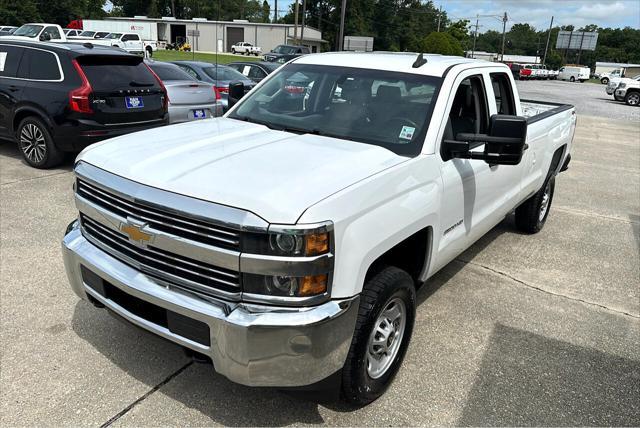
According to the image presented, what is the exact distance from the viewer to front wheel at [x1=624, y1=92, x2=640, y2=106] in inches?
1152

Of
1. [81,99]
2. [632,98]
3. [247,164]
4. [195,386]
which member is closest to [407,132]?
[247,164]

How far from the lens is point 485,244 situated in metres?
5.68

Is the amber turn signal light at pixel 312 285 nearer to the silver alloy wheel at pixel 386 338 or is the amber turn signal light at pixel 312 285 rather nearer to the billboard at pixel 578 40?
the silver alloy wheel at pixel 386 338

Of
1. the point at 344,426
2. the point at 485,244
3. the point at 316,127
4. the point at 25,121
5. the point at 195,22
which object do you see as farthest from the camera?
the point at 195,22

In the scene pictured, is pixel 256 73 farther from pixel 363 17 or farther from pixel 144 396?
pixel 363 17

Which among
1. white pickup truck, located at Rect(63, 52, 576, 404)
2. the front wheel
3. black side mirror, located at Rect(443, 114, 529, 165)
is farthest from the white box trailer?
black side mirror, located at Rect(443, 114, 529, 165)

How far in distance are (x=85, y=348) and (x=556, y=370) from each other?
9.90 feet

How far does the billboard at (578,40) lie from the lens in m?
93.8

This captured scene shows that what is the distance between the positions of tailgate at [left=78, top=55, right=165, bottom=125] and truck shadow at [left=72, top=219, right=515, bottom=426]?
169 inches

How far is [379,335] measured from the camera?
114 inches

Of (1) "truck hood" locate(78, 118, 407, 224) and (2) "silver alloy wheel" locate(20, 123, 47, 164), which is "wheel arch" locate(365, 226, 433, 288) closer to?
(1) "truck hood" locate(78, 118, 407, 224)

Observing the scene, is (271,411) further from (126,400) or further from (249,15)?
(249,15)

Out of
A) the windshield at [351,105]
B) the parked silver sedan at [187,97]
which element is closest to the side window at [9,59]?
the parked silver sedan at [187,97]

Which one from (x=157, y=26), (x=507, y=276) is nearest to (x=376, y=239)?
(x=507, y=276)
